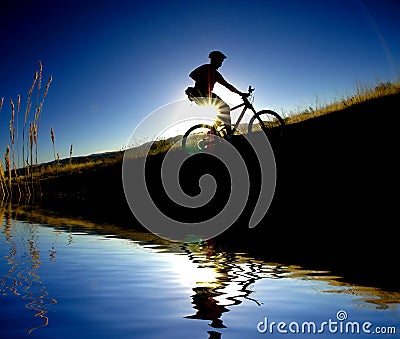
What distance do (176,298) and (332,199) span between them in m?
7.09

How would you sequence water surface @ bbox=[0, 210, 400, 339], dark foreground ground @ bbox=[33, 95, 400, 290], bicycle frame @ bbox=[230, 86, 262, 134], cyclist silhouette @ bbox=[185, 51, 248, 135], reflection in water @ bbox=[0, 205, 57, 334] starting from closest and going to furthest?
water surface @ bbox=[0, 210, 400, 339], reflection in water @ bbox=[0, 205, 57, 334], dark foreground ground @ bbox=[33, 95, 400, 290], cyclist silhouette @ bbox=[185, 51, 248, 135], bicycle frame @ bbox=[230, 86, 262, 134]

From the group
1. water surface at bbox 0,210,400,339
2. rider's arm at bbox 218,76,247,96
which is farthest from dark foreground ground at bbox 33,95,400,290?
rider's arm at bbox 218,76,247,96

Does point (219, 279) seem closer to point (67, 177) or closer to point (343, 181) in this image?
point (343, 181)

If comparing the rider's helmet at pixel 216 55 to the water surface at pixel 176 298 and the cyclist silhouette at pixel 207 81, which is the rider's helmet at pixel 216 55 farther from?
the water surface at pixel 176 298

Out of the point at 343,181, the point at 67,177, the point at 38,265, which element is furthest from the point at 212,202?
the point at 67,177

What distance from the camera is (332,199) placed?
30.7 ft

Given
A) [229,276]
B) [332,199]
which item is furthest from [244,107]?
[229,276]

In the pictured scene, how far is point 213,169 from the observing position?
13.6 metres

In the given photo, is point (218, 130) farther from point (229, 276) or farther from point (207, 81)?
point (229, 276)

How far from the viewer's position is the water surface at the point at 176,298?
7.76 ft

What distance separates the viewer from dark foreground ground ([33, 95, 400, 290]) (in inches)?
189

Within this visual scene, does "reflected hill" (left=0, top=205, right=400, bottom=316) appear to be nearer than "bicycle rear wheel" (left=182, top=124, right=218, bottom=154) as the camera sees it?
Yes

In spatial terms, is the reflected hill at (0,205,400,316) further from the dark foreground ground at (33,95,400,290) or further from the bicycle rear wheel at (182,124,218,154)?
the bicycle rear wheel at (182,124,218,154)

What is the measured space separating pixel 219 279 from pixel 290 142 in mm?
10554
